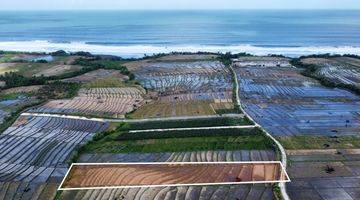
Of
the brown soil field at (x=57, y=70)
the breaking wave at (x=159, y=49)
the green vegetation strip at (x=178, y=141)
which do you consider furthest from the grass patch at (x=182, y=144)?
the breaking wave at (x=159, y=49)

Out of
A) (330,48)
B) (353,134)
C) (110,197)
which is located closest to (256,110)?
(353,134)

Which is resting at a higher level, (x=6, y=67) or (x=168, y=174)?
(x=168, y=174)

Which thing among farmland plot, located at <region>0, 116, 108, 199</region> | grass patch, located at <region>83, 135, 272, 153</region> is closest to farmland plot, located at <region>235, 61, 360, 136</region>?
grass patch, located at <region>83, 135, 272, 153</region>

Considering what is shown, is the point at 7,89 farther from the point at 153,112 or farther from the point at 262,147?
the point at 262,147

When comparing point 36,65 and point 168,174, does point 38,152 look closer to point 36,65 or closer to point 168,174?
point 168,174

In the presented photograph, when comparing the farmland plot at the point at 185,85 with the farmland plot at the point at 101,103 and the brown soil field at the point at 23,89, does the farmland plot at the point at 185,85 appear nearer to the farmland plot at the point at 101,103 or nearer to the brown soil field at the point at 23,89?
the farmland plot at the point at 101,103

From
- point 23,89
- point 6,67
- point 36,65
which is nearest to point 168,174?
point 23,89
